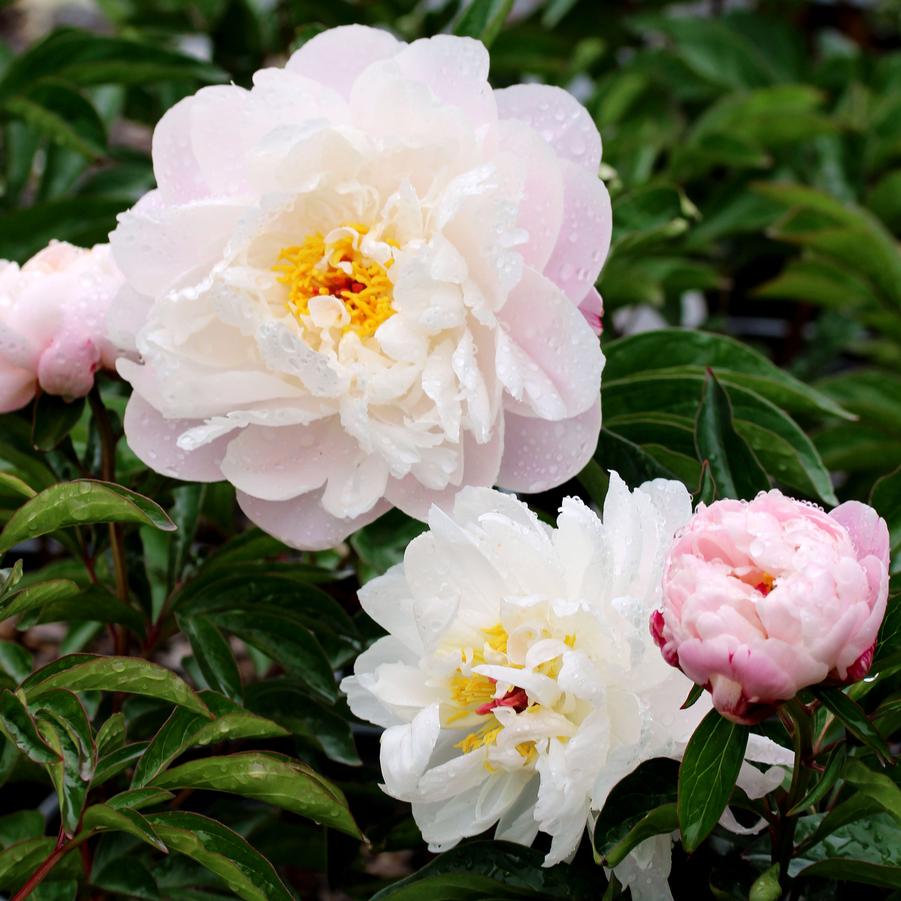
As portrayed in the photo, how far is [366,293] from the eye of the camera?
0.62 metres

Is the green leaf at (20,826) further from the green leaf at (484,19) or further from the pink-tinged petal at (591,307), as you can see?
the green leaf at (484,19)

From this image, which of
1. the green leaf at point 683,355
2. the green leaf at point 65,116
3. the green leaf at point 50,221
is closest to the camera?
the green leaf at point 683,355

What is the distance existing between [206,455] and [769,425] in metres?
0.32

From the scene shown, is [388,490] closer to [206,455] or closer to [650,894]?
[206,455]

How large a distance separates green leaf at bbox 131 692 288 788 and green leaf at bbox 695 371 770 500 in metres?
0.25

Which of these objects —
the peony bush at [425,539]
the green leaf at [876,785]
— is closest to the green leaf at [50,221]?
the peony bush at [425,539]

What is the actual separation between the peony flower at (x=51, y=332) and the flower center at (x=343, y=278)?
0.10 meters

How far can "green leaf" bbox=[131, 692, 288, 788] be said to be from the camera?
0.57 meters

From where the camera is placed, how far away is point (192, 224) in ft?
2.01

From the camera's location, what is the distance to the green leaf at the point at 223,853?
1.75ft

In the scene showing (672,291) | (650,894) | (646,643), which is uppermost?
(646,643)

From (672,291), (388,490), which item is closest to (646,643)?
(388,490)

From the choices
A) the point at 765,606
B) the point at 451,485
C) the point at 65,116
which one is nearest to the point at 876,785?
the point at 765,606

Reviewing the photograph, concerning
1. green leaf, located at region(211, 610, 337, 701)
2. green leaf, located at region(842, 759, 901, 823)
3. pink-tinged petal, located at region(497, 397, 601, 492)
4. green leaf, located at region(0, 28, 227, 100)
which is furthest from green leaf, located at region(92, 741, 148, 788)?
green leaf, located at region(0, 28, 227, 100)
